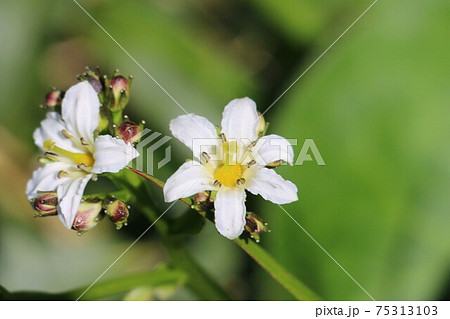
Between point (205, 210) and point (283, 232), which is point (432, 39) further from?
point (205, 210)

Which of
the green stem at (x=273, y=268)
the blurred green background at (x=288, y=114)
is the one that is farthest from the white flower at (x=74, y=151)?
the blurred green background at (x=288, y=114)

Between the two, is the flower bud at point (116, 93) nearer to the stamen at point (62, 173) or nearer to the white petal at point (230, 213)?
the stamen at point (62, 173)

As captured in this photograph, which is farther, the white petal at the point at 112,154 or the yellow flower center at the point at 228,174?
the yellow flower center at the point at 228,174

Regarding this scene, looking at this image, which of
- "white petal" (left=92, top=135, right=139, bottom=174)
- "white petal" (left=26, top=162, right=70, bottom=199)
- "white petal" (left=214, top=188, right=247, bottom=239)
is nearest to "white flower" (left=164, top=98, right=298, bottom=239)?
"white petal" (left=214, top=188, right=247, bottom=239)

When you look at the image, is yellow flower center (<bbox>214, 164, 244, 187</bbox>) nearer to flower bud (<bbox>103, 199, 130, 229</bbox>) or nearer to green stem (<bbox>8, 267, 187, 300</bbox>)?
flower bud (<bbox>103, 199, 130, 229</bbox>)

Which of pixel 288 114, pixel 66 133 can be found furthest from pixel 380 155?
pixel 66 133

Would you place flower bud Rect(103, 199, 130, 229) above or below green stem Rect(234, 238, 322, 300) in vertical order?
below
